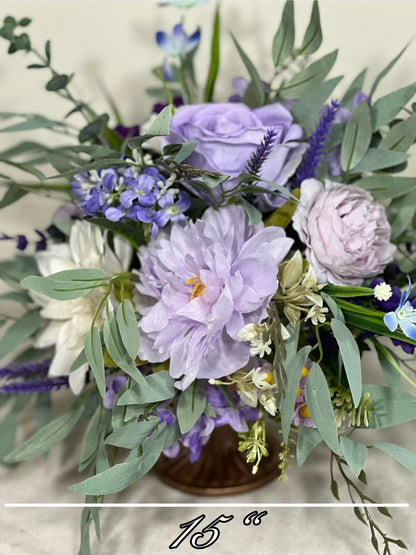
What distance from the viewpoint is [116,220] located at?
26.3 inches

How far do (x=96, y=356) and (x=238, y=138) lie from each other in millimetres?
242

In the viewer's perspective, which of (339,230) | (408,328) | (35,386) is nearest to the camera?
(408,328)

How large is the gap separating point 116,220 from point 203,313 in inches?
4.7

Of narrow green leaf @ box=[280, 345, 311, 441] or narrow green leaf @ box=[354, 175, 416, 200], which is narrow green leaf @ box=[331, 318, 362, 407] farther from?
narrow green leaf @ box=[354, 175, 416, 200]

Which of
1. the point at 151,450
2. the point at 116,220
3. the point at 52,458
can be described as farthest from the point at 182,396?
the point at 52,458

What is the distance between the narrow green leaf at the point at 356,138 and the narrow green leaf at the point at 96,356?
0.30 metres

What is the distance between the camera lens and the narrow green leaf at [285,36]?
75 centimetres

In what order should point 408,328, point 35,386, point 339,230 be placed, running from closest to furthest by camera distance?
point 408,328 < point 339,230 < point 35,386

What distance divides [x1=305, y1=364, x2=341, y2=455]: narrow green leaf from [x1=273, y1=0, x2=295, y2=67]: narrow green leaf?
343 millimetres

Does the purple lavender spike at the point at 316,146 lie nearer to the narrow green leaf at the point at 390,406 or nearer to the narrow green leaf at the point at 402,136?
the narrow green leaf at the point at 402,136

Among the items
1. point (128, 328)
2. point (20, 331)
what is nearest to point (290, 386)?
point (128, 328)

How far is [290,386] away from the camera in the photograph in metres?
0.60

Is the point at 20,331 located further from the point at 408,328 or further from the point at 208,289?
the point at 408,328

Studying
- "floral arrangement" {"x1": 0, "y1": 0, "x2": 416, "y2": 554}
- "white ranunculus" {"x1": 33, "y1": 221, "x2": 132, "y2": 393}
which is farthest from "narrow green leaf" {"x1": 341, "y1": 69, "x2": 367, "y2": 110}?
"white ranunculus" {"x1": 33, "y1": 221, "x2": 132, "y2": 393}
